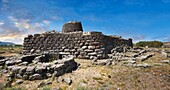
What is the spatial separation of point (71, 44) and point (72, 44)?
0.12 m

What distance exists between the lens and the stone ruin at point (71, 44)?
15.4m

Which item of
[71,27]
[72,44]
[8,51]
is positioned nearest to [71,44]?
[72,44]

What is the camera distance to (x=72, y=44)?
647 inches

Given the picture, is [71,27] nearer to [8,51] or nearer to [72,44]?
[72,44]

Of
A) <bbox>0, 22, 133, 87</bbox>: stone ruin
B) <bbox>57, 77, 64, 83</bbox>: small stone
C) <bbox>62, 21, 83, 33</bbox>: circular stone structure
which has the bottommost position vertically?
<bbox>57, 77, 64, 83</bbox>: small stone

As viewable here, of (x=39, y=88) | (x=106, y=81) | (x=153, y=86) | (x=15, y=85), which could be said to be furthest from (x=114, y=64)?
(x=15, y=85)

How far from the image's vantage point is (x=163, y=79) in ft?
30.8

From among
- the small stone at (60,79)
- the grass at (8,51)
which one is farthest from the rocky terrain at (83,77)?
the grass at (8,51)

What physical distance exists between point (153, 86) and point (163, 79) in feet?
4.20

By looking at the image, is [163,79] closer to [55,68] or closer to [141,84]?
[141,84]

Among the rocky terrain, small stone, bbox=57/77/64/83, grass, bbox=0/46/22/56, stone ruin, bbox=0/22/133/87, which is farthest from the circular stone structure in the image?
grass, bbox=0/46/22/56

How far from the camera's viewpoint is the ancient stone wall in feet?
50.6

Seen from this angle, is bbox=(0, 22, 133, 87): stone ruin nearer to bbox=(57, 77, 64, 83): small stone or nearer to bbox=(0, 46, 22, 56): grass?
bbox=(57, 77, 64, 83): small stone

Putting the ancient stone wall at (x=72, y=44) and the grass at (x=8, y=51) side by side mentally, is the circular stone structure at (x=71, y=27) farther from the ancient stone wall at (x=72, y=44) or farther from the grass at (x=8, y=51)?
the grass at (x=8, y=51)
